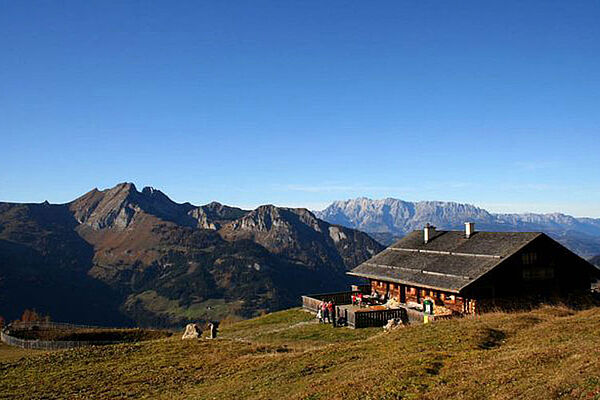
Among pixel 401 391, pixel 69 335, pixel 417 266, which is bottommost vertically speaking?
pixel 69 335

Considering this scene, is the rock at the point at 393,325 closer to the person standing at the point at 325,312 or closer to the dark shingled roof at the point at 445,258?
the dark shingled roof at the point at 445,258

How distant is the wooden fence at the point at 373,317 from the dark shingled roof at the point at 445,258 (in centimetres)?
425

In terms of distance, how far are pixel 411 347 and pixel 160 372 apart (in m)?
14.3

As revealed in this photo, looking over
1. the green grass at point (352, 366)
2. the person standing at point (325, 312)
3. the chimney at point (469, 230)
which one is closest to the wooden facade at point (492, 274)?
the chimney at point (469, 230)

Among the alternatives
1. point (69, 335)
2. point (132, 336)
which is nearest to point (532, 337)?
point (132, 336)

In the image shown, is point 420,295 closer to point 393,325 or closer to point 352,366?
point 393,325

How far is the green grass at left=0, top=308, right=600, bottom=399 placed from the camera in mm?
16812

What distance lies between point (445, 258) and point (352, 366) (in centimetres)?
2464

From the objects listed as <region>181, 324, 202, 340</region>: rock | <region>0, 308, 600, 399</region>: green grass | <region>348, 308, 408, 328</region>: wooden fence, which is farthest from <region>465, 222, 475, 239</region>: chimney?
<region>181, 324, 202, 340</region>: rock

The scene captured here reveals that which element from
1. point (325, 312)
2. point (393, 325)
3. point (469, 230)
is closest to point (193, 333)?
point (325, 312)

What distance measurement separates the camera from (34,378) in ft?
92.2

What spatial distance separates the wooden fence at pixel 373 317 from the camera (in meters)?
38.3

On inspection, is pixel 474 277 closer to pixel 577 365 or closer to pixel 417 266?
pixel 417 266

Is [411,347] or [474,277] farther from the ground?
[474,277]
